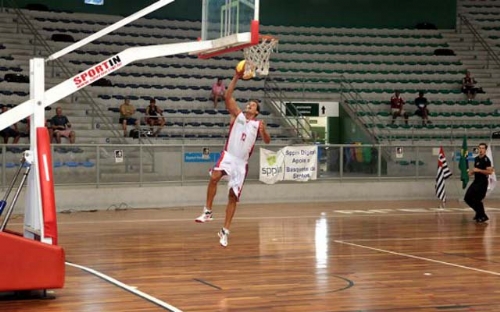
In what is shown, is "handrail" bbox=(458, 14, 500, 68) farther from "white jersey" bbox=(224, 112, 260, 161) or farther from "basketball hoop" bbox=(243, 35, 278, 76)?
"white jersey" bbox=(224, 112, 260, 161)

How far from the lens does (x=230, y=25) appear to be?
11.8 m

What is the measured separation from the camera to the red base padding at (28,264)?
818 centimetres

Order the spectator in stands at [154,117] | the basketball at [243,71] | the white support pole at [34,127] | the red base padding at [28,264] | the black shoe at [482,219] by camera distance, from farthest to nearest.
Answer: the spectator in stands at [154,117], the black shoe at [482,219], the basketball at [243,71], the white support pole at [34,127], the red base padding at [28,264]

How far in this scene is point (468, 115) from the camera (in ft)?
98.8

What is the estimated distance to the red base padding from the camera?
8180 mm

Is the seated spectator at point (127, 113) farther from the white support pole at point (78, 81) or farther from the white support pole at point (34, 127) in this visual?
the white support pole at point (34, 127)

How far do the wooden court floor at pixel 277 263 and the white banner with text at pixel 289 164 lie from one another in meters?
2.89

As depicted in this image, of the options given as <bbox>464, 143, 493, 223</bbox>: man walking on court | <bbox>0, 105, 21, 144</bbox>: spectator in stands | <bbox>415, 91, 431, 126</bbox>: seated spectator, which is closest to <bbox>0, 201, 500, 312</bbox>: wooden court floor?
<bbox>464, 143, 493, 223</bbox>: man walking on court

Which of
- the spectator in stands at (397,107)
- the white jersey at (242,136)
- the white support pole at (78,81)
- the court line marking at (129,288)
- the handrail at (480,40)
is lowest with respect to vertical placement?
the court line marking at (129,288)

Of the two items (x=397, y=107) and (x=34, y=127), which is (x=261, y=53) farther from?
(x=397, y=107)

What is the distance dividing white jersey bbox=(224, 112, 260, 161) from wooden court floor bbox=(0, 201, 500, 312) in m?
1.53

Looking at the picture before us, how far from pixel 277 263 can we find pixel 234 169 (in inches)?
76.8

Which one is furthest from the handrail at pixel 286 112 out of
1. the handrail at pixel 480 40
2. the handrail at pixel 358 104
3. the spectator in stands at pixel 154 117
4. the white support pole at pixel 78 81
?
the white support pole at pixel 78 81

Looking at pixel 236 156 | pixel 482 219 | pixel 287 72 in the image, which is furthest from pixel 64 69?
pixel 236 156
